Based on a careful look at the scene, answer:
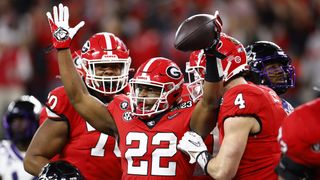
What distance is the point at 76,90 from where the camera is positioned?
4.43 meters

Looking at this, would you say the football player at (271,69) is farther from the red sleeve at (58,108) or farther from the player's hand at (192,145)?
the red sleeve at (58,108)

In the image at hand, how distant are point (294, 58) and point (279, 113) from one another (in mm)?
5807

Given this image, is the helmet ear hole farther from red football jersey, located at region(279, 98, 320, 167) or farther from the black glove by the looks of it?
red football jersey, located at region(279, 98, 320, 167)

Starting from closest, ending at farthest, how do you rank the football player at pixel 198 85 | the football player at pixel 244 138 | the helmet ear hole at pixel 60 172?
the football player at pixel 244 138 < the helmet ear hole at pixel 60 172 < the football player at pixel 198 85

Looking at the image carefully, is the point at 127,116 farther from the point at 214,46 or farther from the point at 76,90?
the point at 214,46

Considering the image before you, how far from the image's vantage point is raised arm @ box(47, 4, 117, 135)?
4414mm

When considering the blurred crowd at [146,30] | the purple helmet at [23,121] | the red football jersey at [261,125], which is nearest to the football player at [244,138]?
the red football jersey at [261,125]

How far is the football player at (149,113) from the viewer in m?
4.20

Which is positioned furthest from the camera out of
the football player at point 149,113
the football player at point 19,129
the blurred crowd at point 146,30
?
the blurred crowd at point 146,30

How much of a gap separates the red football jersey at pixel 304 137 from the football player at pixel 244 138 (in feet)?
1.20

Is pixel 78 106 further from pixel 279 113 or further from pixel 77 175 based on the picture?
pixel 279 113

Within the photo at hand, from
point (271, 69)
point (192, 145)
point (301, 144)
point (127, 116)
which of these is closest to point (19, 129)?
point (127, 116)

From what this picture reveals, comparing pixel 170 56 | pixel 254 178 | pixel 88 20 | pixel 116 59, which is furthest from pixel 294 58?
pixel 254 178

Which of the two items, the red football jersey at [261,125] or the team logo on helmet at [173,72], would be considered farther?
the team logo on helmet at [173,72]
